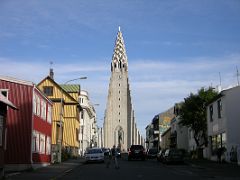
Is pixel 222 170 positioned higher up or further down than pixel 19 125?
further down

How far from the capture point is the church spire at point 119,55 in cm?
14988

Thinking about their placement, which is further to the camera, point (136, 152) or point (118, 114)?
point (118, 114)

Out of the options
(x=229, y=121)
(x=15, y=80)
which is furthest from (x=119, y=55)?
(x=15, y=80)

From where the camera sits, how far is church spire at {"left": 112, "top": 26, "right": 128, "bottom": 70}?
14988 centimetres

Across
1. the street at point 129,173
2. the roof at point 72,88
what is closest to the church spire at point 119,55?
the roof at point 72,88

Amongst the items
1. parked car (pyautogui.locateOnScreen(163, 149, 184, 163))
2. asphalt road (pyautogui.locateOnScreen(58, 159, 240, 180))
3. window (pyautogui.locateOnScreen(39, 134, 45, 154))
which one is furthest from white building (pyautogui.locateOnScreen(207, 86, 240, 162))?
window (pyautogui.locateOnScreen(39, 134, 45, 154))

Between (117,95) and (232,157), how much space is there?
107 meters

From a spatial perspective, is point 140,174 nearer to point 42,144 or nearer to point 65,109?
point 42,144

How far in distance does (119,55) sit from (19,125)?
12158 cm

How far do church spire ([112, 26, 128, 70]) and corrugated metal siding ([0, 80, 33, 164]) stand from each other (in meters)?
116

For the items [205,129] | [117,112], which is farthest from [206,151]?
[117,112]

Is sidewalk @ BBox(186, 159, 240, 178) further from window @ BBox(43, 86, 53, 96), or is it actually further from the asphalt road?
window @ BBox(43, 86, 53, 96)

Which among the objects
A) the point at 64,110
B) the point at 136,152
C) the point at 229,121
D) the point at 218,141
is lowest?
the point at 136,152

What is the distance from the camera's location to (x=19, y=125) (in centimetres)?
3222
